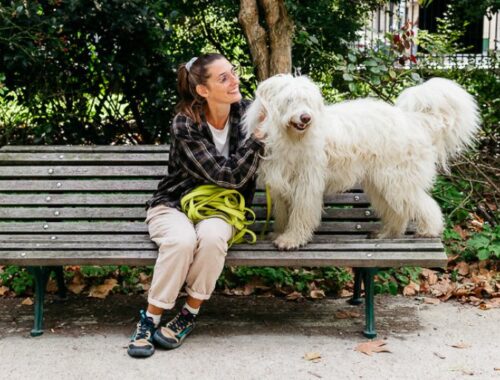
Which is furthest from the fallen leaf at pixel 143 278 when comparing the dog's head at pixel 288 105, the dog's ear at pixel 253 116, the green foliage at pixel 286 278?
the dog's head at pixel 288 105

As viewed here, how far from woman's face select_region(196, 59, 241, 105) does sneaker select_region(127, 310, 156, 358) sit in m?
1.23

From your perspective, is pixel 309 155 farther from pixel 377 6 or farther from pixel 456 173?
pixel 377 6

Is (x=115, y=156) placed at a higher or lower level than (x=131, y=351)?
higher

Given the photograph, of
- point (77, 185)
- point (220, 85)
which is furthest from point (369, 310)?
point (77, 185)

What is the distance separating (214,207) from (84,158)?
→ 114cm

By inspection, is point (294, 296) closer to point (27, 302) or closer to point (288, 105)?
point (288, 105)

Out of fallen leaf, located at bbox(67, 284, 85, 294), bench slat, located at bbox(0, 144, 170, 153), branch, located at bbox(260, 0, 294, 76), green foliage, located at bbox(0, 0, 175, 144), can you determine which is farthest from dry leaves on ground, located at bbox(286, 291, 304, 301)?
green foliage, located at bbox(0, 0, 175, 144)

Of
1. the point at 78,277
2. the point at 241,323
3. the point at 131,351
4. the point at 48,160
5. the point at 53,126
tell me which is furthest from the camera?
the point at 53,126

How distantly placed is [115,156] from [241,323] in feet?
4.43

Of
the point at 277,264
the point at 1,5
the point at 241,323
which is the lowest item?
the point at 241,323

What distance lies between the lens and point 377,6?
6.38 m

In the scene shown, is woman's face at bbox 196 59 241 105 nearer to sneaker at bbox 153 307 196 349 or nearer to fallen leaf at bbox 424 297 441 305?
sneaker at bbox 153 307 196 349

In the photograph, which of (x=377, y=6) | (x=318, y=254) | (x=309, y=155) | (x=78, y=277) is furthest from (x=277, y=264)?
(x=377, y=6)

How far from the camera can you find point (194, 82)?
3953 mm
